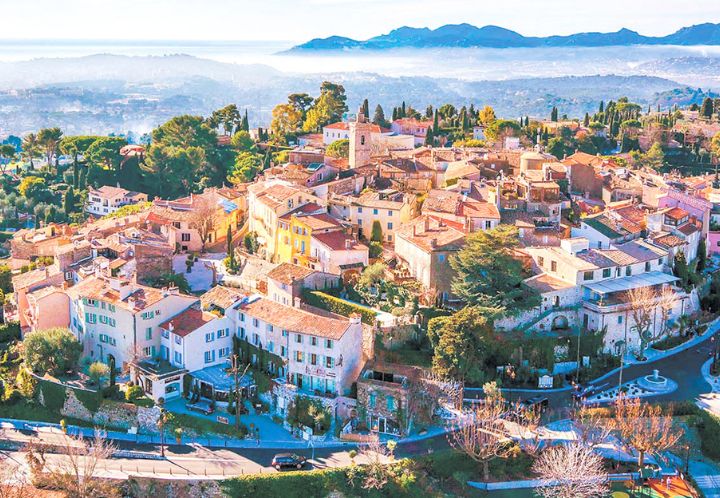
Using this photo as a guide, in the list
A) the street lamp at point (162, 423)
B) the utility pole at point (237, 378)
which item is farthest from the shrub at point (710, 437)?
the street lamp at point (162, 423)

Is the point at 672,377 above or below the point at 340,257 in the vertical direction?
below

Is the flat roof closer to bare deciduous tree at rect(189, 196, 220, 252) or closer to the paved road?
the paved road

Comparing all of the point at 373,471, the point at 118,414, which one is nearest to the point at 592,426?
the point at 373,471

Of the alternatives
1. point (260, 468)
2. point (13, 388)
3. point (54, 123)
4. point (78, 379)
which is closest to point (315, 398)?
point (260, 468)

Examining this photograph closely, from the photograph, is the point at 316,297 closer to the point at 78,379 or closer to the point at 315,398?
the point at 315,398

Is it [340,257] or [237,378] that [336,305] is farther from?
[237,378]

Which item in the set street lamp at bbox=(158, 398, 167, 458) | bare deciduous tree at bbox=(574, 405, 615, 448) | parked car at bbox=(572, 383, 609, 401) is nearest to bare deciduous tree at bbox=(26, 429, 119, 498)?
street lamp at bbox=(158, 398, 167, 458)
